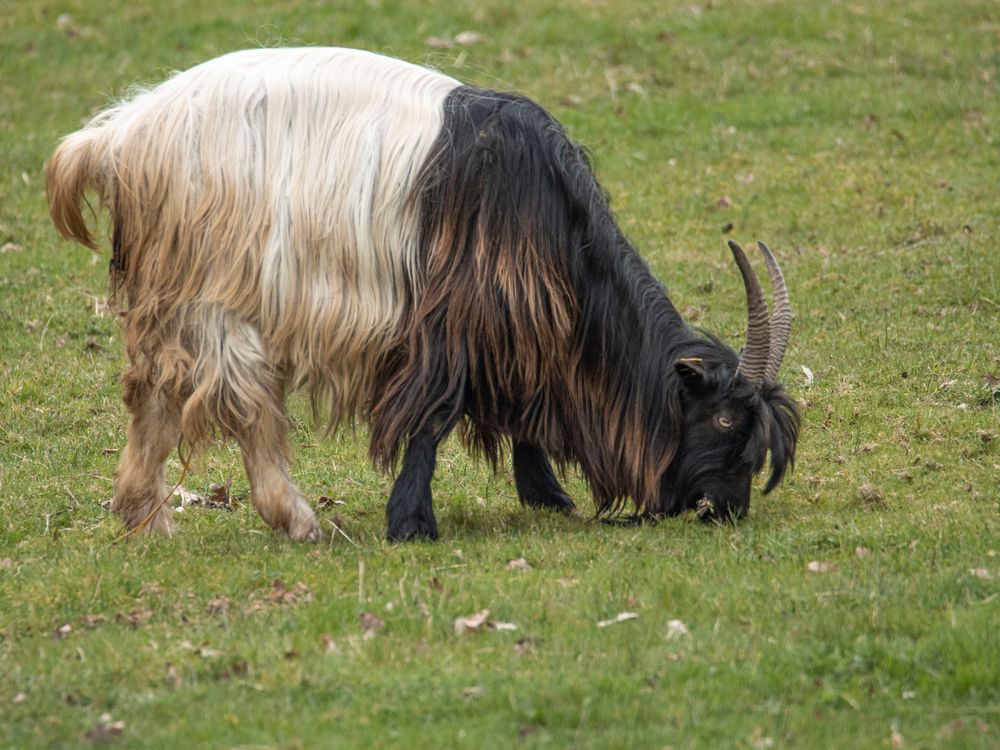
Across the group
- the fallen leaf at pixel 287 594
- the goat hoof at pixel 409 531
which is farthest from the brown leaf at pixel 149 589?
the goat hoof at pixel 409 531

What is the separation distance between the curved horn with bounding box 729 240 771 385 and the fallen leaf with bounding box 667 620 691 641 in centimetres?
176

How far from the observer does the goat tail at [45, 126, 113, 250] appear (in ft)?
24.1

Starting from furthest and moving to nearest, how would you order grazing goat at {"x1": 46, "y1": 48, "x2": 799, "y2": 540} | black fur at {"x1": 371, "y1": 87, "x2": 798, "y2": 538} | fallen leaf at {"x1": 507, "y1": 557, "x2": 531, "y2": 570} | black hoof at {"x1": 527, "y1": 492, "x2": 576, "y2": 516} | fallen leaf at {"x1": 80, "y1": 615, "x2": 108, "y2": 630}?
1. black hoof at {"x1": 527, "y1": 492, "x2": 576, "y2": 516}
2. black fur at {"x1": 371, "y1": 87, "x2": 798, "y2": 538}
3. grazing goat at {"x1": 46, "y1": 48, "x2": 799, "y2": 540}
4. fallen leaf at {"x1": 507, "y1": 557, "x2": 531, "y2": 570}
5. fallen leaf at {"x1": 80, "y1": 615, "x2": 108, "y2": 630}

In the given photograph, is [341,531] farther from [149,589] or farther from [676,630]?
[676,630]

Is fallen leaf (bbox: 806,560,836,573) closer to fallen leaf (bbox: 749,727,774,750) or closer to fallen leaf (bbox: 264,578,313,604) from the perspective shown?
fallen leaf (bbox: 749,727,774,750)

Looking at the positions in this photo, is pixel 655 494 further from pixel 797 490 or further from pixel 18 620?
pixel 18 620

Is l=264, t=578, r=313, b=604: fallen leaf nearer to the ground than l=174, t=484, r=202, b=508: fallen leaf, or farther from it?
farther from it

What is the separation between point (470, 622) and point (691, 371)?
2.03m

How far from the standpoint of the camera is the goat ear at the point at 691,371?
7430 millimetres

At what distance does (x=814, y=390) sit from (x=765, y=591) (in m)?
3.76

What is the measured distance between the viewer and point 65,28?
18953 mm

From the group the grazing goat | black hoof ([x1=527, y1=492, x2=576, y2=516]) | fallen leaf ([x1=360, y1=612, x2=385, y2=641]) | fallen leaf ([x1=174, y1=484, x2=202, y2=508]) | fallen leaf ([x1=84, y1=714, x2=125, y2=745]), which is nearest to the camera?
fallen leaf ([x1=84, y1=714, x2=125, y2=745])

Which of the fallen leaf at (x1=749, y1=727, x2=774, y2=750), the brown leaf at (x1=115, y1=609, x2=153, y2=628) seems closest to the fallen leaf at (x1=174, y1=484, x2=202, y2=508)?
the brown leaf at (x1=115, y1=609, x2=153, y2=628)

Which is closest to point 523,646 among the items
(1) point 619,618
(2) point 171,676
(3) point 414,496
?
(1) point 619,618
